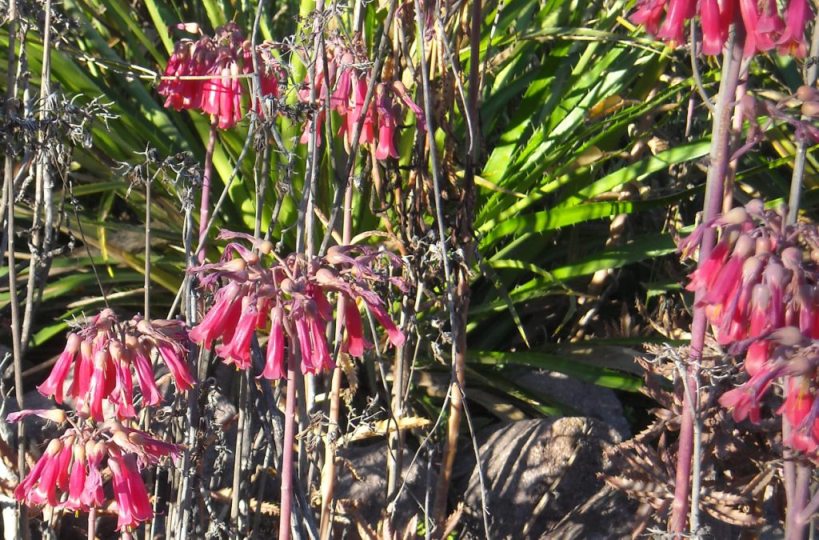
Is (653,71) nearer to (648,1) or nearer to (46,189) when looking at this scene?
(648,1)

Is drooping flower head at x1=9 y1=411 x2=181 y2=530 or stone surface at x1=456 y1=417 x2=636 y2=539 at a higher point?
drooping flower head at x1=9 y1=411 x2=181 y2=530

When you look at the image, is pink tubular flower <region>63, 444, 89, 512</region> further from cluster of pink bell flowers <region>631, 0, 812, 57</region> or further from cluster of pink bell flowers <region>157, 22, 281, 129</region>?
cluster of pink bell flowers <region>631, 0, 812, 57</region>

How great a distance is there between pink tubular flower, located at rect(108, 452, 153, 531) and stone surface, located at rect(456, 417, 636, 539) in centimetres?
110

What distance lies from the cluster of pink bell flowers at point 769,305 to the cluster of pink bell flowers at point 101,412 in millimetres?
834

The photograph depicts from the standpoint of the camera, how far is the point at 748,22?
4.51ft

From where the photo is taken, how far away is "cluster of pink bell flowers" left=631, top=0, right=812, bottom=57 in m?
1.37

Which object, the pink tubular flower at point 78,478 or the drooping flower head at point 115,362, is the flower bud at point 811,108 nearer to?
the drooping flower head at point 115,362

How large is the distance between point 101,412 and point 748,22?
1.13 metres

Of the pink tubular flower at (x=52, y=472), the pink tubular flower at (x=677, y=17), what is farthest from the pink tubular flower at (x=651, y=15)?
the pink tubular flower at (x=52, y=472)

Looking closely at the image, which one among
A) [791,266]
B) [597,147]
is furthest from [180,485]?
[597,147]

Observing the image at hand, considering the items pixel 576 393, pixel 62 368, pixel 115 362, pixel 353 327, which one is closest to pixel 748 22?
pixel 353 327

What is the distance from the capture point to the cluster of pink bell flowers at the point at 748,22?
4.50 feet

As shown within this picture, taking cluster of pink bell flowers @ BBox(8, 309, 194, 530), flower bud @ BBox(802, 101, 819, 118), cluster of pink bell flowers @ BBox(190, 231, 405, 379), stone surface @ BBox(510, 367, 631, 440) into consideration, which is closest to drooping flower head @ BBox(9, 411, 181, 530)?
cluster of pink bell flowers @ BBox(8, 309, 194, 530)

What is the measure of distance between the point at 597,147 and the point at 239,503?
1.84m
